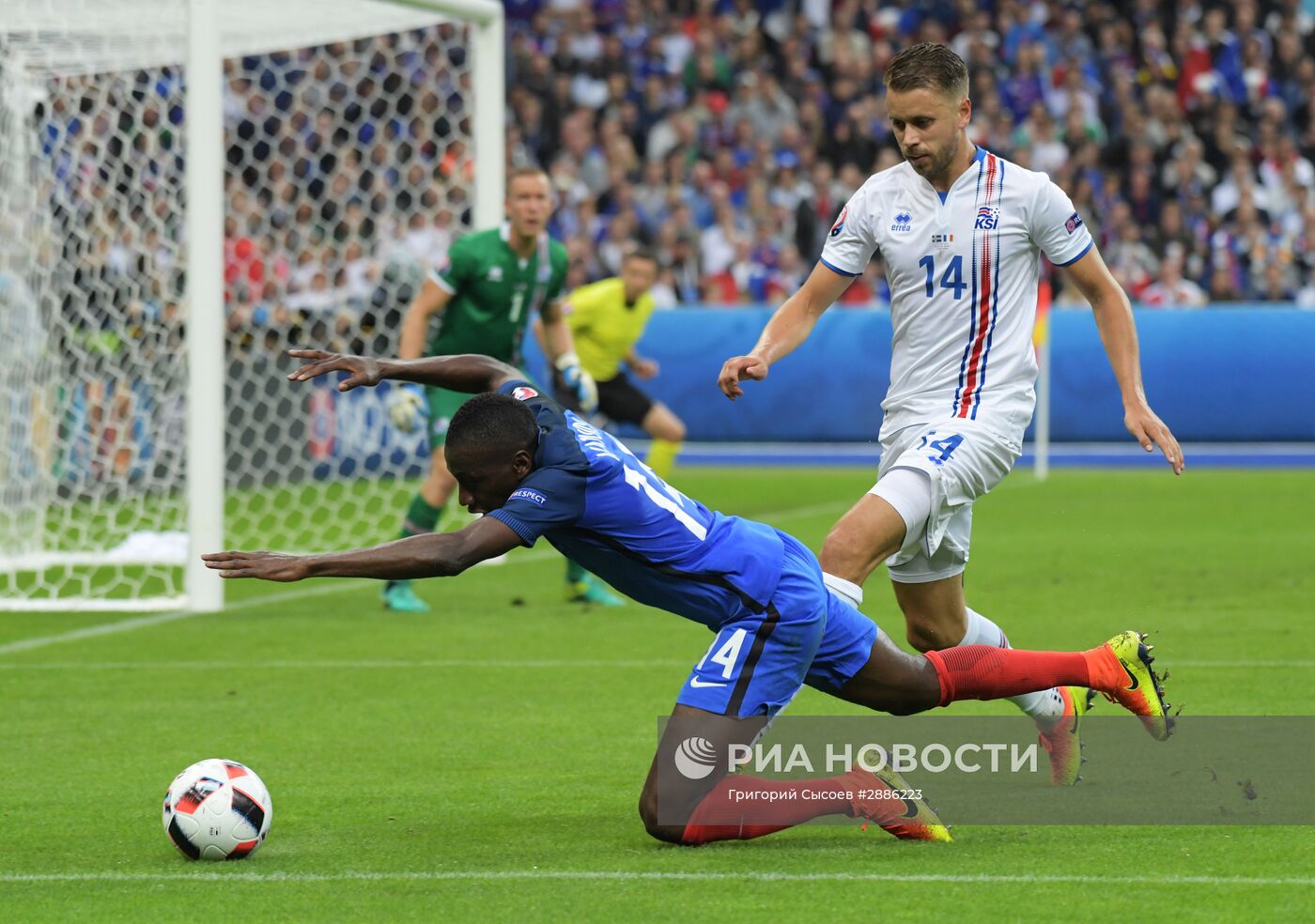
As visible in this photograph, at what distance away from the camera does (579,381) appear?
34.3 ft

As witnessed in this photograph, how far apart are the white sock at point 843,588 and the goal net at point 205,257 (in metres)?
5.30

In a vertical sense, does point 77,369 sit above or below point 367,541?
above

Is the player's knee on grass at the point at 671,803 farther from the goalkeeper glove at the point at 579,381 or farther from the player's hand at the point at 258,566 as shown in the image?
the goalkeeper glove at the point at 579,381

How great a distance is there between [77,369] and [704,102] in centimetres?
1277

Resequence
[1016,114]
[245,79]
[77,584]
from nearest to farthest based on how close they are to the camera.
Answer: [77,584]
[245,79]
[1016,114]

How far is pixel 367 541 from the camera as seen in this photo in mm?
13805

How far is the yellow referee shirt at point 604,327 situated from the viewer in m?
13.1

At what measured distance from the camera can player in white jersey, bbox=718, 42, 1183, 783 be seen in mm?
5602

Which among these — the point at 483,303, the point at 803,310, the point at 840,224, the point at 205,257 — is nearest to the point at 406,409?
the point at 483,303

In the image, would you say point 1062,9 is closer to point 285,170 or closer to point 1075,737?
point 285,170

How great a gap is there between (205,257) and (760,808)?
231 inches

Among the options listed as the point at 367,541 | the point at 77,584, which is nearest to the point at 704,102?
the point at 367,541

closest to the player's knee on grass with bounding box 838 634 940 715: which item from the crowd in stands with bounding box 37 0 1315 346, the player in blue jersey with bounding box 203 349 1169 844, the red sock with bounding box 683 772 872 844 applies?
the player in blue jersey with bounding box 203 349 1169 844

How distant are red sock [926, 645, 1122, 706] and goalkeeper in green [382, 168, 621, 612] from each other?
5008 millimetres
